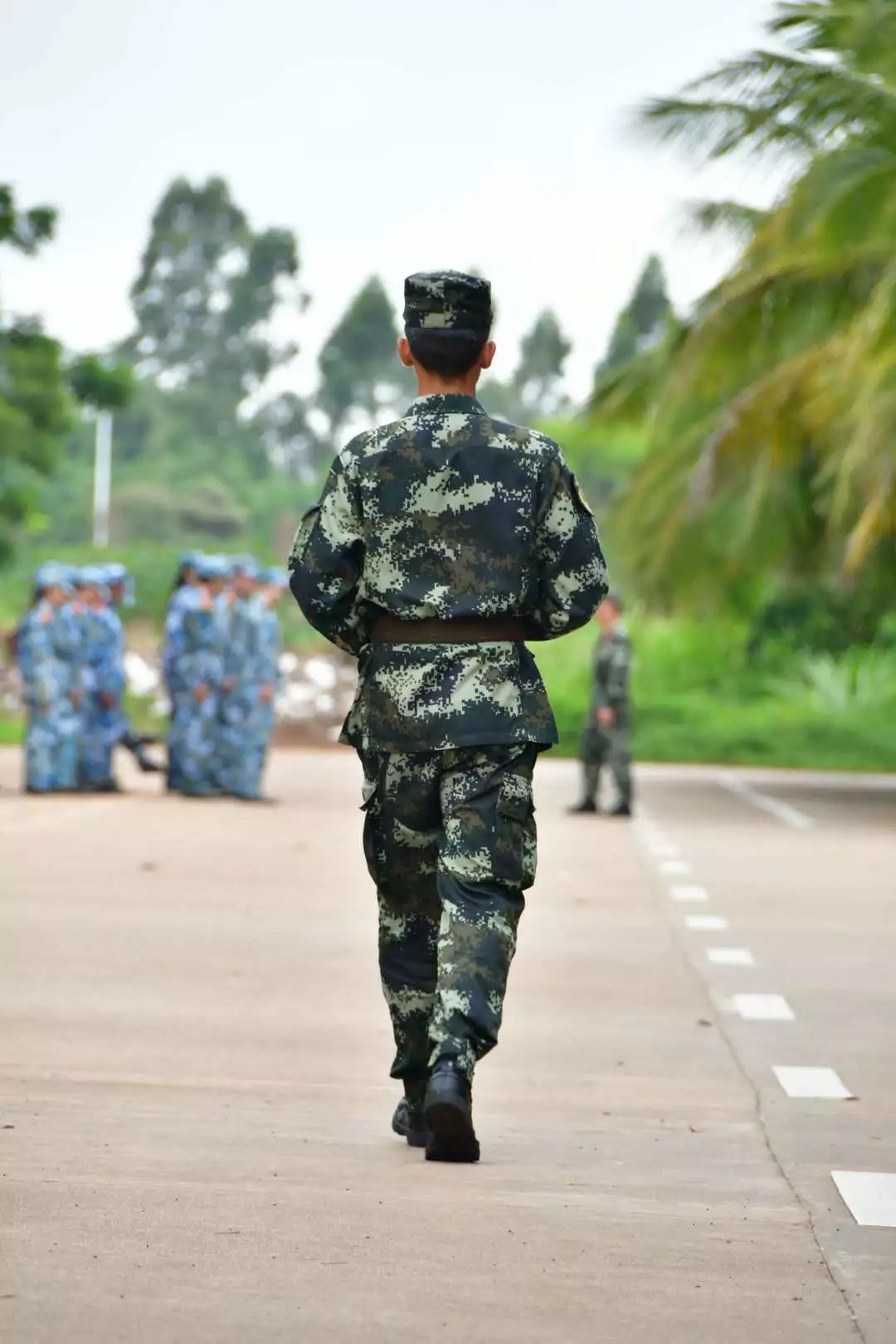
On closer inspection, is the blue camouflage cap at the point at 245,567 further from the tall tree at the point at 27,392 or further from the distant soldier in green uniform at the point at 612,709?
the tall tree at the point at 27,392

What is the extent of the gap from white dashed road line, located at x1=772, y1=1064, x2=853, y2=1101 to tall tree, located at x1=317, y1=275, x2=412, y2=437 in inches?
3654

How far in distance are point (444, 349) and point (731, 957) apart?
5.40 meters

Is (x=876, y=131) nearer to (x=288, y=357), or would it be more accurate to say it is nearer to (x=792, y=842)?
(x=792, y=842)

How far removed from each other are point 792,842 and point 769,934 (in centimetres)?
724

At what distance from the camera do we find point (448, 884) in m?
6.21

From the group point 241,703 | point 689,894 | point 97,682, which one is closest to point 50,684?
point 97,682

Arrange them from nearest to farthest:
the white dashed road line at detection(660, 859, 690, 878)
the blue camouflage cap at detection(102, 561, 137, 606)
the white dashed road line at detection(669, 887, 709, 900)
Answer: the white dashed road line at detection(669, 887, 709, 900) < the white dashed road line at detection(660, 859, 690, 878) < the blue camouflage cap at detection(102, 561, 137, 606)

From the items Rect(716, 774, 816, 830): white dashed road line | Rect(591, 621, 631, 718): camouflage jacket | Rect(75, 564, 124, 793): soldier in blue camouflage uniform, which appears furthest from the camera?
Rect(75, 564, 124, 793): soldier in blue camouflage uniform

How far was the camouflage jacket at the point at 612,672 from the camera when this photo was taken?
875 inches

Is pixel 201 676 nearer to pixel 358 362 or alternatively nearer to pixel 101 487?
pixel 101 487

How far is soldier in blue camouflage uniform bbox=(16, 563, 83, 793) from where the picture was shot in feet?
77.4

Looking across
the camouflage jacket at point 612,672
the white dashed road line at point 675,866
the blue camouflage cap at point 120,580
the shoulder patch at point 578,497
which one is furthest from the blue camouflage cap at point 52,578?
the shoulder patch at point 578,497

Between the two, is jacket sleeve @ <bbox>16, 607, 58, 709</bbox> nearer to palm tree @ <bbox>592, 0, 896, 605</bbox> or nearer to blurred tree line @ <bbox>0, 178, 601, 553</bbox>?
palm tree @ <bbox>592, 0, 896, 605</bbox>

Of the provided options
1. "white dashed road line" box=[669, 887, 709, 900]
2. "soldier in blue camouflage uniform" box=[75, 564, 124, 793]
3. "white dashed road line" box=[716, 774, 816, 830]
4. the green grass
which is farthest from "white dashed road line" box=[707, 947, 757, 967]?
the green grass
